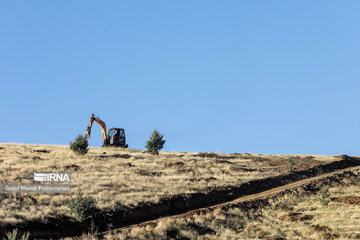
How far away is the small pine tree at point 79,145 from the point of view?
4748cm

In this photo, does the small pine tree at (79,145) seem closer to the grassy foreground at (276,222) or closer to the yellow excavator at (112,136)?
the yellow excavator at (112,136)

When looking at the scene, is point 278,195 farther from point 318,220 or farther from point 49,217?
point 49,217

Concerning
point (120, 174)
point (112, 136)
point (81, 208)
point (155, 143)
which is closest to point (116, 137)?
point (112, 136)

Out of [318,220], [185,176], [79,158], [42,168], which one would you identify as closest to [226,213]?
[318,220]

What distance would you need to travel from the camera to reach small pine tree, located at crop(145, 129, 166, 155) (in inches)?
2109

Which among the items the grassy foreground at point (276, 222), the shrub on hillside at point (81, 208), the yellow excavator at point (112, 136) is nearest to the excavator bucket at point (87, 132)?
the yellow excavator at point (112, 136)

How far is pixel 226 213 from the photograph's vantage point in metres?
28.1

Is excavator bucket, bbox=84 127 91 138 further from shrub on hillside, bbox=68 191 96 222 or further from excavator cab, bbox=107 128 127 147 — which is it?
shrub on hillside, bbox=68 191 96 222

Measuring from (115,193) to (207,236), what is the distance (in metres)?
8.52

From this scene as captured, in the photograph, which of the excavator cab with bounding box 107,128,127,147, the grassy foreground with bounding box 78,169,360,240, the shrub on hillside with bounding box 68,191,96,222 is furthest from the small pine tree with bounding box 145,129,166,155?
the shrub on hillside with bounding box 68,191,96,222

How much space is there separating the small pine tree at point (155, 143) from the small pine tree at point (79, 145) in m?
8.77

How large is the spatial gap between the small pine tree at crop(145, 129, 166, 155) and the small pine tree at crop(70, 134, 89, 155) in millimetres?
8766

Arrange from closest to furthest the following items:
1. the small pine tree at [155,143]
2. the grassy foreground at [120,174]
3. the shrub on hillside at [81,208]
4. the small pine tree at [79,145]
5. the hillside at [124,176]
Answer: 1. the shrub on hillside at [81,208]
2. the hillside at [124,176]
3. the grassy foreground at [120,174]
4. the small pine tree at [79,145]
5. the small pine tree at [155,143]

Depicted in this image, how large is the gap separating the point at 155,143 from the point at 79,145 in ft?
33.8
